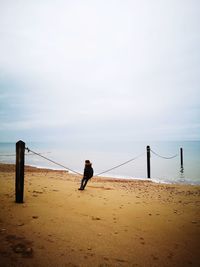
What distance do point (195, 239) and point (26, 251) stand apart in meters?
3.52

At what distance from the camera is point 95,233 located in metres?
4.23

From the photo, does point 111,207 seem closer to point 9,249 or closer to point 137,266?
point 137,266

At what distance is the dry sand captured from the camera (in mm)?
3258

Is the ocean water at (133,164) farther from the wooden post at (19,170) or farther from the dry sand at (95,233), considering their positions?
the wooden post at (19,170)

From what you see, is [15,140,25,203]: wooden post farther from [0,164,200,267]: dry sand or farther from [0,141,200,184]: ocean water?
[0,141,200,184]: ocean water

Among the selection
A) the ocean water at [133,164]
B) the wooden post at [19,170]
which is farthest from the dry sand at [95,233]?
the ocean water at [133,164]

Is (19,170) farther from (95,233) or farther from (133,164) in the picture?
(133,164)

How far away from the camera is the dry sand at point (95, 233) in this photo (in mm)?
3258

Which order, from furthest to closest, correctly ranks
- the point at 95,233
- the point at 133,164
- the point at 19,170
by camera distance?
1. the point at 133,164
2. the point at 19,170
3. the point at 95,233

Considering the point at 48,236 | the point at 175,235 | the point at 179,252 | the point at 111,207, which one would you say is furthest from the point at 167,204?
the point at 48,236

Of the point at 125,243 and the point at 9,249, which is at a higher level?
the point at 9,249

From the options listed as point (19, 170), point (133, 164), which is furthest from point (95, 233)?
point (133, 164)

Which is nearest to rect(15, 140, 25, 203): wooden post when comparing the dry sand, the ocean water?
the dry sand

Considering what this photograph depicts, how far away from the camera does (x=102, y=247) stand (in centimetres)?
367
